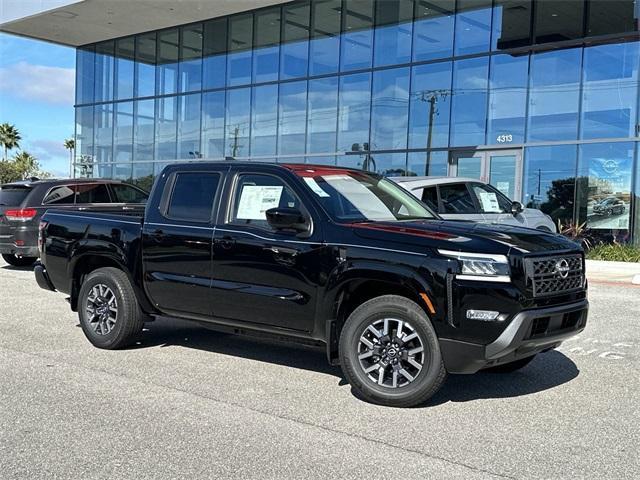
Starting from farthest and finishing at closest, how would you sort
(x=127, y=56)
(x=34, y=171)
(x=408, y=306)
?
(x=34, y=171) → (x=127, y=56) → (x=408, y=306)

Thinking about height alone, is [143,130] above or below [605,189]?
above

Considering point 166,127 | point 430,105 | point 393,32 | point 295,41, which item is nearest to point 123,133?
point 166,127

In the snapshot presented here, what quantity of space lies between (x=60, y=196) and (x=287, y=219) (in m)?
9.84

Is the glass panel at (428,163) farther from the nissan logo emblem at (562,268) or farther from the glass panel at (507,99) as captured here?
the nissan logo emblem at (562,268)

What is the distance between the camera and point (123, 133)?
3069 cm

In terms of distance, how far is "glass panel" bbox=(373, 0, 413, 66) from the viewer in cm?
2227

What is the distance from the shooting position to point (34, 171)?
75.1m

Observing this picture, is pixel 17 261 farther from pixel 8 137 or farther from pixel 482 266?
pixel 8 137

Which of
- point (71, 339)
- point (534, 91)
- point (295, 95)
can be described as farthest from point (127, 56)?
point (71, 339)

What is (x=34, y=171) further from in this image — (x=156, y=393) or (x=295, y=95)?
(x=156, y=393)

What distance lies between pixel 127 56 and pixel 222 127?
6804 mm

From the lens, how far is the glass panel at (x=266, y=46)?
2552 centimetres

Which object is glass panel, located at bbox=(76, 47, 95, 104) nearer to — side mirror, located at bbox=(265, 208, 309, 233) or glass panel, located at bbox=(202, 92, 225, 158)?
glass panel, located at bbox=(202, 92, 225, 158)

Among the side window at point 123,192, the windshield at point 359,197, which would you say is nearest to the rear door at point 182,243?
the windshield at point 359,197
